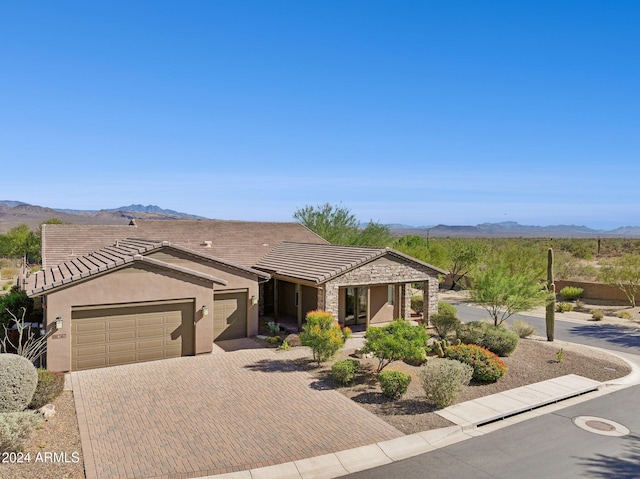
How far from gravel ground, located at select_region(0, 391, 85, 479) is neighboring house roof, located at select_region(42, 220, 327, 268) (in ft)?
43.7

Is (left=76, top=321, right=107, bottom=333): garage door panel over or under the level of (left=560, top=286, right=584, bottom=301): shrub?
over

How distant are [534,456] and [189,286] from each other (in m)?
13.0

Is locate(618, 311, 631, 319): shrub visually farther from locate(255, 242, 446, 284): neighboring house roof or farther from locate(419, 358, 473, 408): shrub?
locate(419, 358, 473, 408): shrub

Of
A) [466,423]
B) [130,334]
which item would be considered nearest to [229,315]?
[130,334]

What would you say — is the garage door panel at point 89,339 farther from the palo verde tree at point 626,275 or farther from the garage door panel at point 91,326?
the palo verde tree at point 626,275

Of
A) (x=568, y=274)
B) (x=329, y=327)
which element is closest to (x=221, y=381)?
(x=329, y=327)

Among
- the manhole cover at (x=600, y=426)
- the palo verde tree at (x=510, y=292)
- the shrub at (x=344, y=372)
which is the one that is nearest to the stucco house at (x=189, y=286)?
the palo verde tree at (x=510, y=292)

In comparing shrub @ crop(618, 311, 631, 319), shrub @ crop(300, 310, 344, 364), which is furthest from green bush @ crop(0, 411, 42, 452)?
shrub @ crop(618, 311, 631, 319)

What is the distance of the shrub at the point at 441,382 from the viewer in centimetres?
1283

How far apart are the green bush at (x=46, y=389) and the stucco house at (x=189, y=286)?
118 inches

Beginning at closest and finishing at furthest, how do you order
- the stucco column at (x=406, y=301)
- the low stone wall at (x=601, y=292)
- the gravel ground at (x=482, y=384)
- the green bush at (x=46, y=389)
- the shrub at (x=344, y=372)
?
the green bush at (x=46, y=389) → the gravel ground at (x=482, y=384) → the shrub at (x=344, y=372) → the stucco column at (x=406, y=301) → the low stone wall at (x=601, y=292)

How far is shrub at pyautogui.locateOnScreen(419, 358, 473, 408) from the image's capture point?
1283 centimetres

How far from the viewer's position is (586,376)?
16.2 metres

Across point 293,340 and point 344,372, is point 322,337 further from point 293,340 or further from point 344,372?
point 293,340
